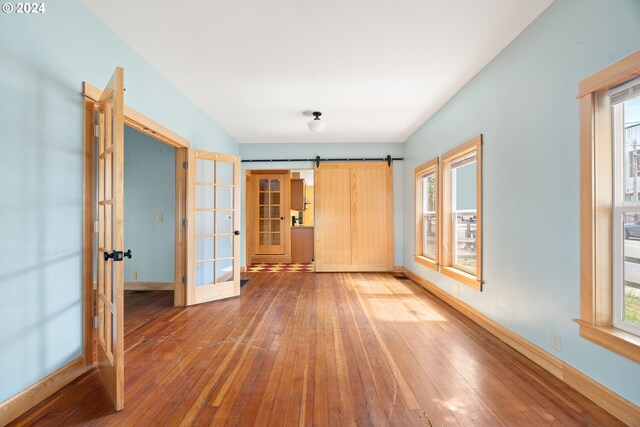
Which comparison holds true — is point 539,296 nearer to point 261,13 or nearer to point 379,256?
point 261,13

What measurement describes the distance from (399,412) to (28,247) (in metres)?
2.34

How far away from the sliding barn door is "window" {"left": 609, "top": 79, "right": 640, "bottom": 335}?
4301 mm

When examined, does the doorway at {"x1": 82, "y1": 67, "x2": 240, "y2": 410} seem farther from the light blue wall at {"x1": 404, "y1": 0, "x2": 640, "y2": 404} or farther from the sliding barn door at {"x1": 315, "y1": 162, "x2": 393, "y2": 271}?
the sliding barn door at {"x1": 315, "y1": 162, "x2": 393, "y2": 271}

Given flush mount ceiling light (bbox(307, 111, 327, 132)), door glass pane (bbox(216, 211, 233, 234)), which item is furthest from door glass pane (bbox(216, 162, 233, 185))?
flush mount ceiling light (bbox(307, 111, 327, 132))

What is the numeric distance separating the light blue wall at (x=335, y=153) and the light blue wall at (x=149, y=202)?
1860 mm

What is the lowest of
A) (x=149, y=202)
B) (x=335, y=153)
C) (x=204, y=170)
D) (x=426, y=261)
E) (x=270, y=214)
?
(x=426, y=261)

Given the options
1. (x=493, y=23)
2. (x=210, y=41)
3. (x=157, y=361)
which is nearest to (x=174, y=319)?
Answer: (x=157, y=361)

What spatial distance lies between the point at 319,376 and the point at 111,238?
1.66m

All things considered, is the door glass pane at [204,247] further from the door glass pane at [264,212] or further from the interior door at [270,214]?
the door glass pane at [264,212]

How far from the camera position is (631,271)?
1729 mm

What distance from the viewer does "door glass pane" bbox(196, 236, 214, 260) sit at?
411 cm

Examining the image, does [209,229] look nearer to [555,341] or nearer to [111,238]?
[111,238]

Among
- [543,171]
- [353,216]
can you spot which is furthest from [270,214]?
[543,171]

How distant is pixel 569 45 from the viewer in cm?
199
